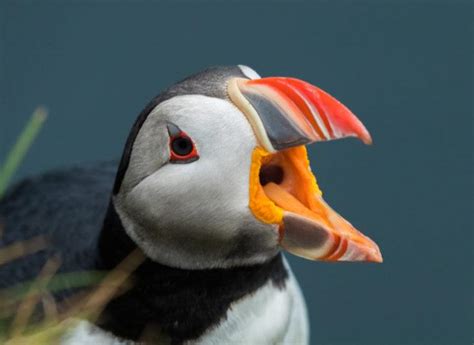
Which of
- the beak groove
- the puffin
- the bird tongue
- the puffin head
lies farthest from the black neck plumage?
the beak groove

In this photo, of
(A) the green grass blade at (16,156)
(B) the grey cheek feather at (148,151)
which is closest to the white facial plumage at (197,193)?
(B) the grey cheek feather at (148,151)

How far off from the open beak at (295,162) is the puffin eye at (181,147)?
0.45 feet

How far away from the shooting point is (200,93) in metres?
2.78

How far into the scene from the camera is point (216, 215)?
9.16 feet

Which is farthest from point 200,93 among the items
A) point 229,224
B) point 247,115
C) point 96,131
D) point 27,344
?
point 96,131

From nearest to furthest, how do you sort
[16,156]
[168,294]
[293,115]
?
[16,156]
[293,115]
[168,294]

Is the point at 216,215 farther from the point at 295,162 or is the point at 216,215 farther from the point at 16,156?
the point at 16,156

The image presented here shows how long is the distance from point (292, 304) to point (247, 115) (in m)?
0.75

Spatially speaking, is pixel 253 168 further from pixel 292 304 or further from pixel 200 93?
pixel 292 304

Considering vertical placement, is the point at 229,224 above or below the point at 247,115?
below

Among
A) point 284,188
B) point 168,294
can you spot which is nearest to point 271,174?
point 284,188

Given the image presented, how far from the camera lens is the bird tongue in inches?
109

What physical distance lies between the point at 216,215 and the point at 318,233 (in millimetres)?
232

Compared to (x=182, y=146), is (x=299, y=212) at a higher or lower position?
lower
